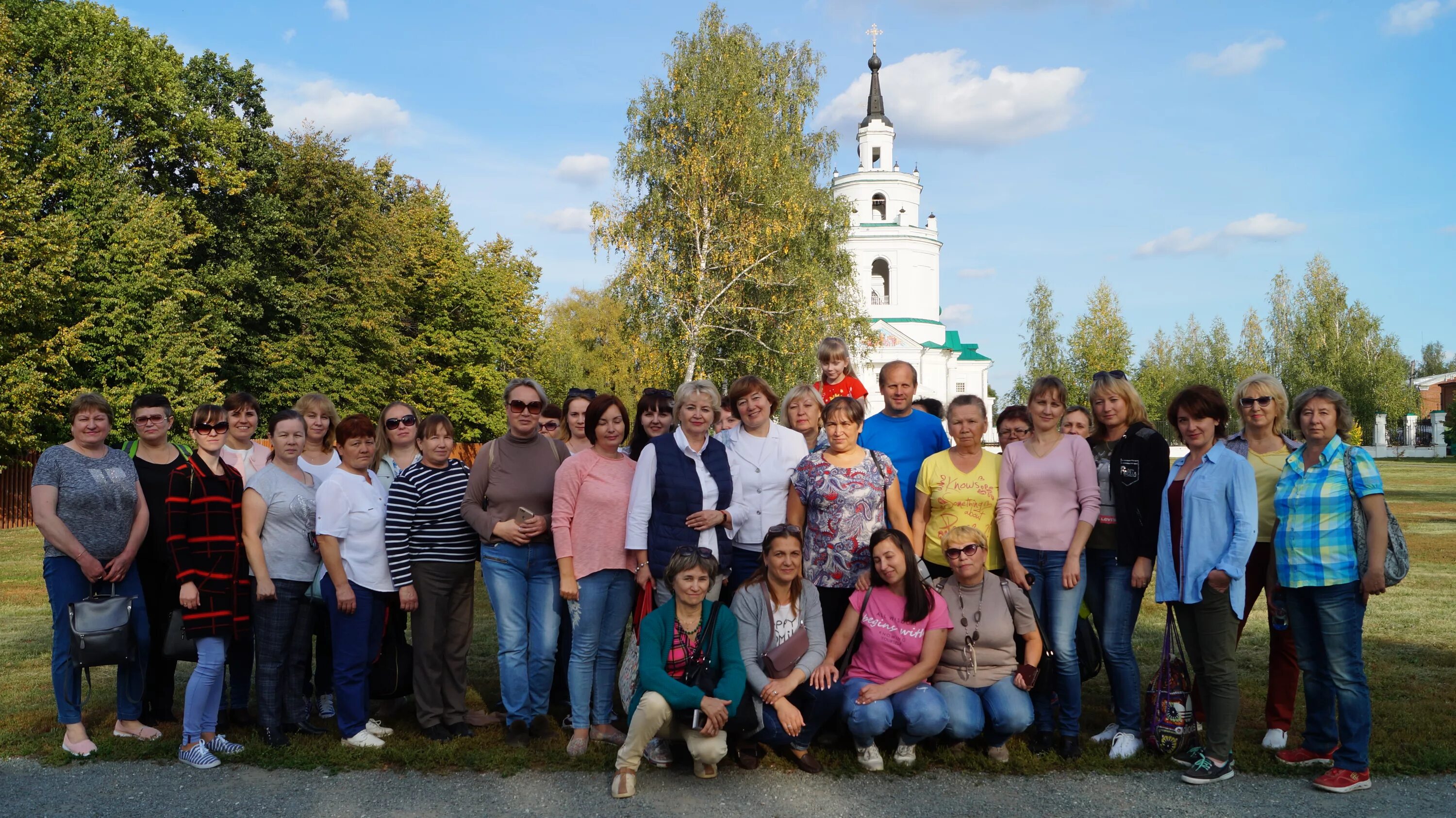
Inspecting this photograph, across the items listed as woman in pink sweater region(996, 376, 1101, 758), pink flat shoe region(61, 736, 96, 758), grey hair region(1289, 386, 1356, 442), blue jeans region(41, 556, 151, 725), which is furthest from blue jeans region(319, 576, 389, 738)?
grey hair region(1289, 386, 1356, 442)

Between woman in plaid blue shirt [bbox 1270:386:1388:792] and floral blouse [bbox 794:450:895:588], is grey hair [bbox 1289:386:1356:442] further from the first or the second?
floral blouse [bbox 794:450:895:588]

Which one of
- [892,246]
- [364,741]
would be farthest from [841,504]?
[892,246]

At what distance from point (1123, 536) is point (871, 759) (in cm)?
193

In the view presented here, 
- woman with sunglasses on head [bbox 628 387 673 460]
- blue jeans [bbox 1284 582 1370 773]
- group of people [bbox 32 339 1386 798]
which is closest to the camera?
blue jeans [bbox 1284 582 1370 773]

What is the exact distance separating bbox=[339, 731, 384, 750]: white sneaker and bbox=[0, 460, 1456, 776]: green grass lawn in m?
0.06

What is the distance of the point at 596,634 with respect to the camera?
5.57m

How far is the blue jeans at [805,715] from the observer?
17.1 feet

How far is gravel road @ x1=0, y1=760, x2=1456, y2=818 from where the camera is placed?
4.62 m

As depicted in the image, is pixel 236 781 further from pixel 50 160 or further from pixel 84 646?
pixel 50 160

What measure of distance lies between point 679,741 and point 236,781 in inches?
93.7

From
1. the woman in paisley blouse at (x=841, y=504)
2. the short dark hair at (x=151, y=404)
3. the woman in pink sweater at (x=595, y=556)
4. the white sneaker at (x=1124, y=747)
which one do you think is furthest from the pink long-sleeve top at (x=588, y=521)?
the white sneaker at (x=1124, y=747)

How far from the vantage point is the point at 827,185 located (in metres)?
28.2

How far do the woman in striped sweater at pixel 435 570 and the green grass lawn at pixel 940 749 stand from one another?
0.90ft

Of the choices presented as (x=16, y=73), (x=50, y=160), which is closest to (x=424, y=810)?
(x=50, y=160)
